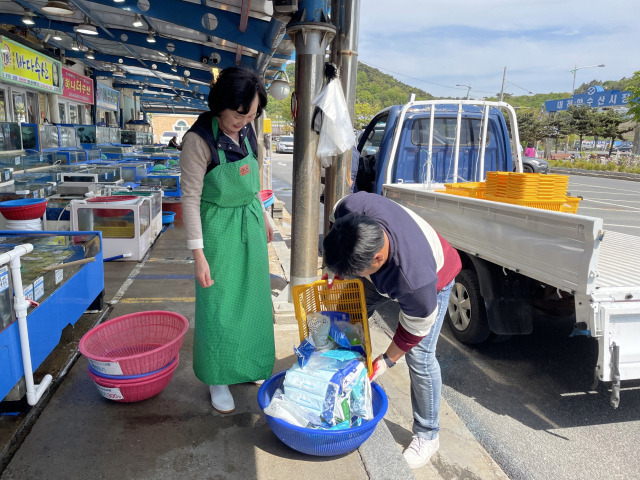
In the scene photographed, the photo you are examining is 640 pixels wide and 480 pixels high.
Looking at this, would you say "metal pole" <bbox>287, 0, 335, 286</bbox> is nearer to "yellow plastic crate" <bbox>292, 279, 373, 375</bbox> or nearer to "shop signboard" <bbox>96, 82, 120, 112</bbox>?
"yellow plastic crate" <bbox>292, 279, 373, 375</bbox>

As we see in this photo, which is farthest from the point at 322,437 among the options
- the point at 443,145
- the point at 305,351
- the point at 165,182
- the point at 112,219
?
the point at 165,182

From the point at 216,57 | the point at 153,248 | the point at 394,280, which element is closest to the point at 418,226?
the point at 394,280

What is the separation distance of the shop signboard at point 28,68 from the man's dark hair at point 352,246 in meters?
9.16

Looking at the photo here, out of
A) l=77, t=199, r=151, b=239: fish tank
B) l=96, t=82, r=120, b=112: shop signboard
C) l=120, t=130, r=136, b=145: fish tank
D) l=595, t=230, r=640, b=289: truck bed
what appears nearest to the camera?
l=595, t=230, r=640, b=289: truck bed

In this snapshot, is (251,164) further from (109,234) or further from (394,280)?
(109,234)

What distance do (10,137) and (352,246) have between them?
22.4 feet

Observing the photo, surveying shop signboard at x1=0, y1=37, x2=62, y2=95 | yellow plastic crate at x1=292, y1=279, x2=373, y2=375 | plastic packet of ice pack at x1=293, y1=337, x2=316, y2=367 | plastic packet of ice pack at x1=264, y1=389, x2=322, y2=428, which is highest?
shop signboard at x1=0, y1=37, x2=62, y2=95

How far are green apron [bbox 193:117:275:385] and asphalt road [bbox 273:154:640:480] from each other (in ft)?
5.22

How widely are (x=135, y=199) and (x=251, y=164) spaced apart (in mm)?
3914

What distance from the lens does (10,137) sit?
6.66 m

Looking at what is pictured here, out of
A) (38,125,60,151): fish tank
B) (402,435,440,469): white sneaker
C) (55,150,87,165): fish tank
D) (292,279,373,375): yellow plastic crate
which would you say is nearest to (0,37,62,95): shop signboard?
(38,125,60,151): fish tank

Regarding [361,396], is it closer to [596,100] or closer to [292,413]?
[292,413]

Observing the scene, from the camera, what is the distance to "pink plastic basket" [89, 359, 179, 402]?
245 centimetres

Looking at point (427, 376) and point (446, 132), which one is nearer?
point (427, 376)
